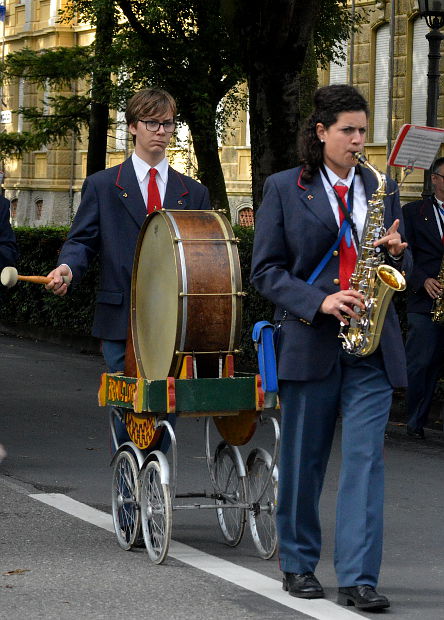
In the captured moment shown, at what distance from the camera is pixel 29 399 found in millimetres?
13641

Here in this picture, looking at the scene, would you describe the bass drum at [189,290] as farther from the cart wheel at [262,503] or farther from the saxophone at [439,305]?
the saxophone at [439,305]

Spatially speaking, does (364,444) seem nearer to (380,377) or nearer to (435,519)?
(380,377)

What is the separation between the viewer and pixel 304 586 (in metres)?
6.18

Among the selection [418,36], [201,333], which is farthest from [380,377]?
[418,36]

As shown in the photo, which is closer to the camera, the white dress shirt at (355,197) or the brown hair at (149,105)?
the white dress shirt at (355,197)

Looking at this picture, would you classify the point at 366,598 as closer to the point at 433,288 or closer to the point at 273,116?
the point at 433,288

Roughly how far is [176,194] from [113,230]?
349 mm

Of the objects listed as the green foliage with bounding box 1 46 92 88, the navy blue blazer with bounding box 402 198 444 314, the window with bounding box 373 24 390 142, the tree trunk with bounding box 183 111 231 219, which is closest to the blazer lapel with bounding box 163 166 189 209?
the navy blue blazer with bounding box 402 198 444 314

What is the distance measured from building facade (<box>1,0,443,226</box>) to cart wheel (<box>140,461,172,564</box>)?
59.1ft

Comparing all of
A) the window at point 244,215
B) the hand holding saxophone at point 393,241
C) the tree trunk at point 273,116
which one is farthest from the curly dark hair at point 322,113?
the window at point 244,215

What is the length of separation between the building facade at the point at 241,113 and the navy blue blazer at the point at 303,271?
18648 millimetres

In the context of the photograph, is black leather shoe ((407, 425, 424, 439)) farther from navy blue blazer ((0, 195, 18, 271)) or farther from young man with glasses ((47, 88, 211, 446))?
young man with glasses ((47, 88, 211, 446))

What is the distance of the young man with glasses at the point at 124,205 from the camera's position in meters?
7.29

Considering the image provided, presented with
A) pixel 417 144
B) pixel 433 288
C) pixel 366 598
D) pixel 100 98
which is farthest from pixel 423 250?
pixel 100 98
